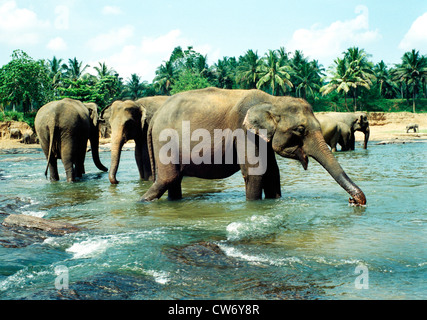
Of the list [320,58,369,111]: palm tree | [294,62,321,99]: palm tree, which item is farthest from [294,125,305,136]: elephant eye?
[294,62,321,99]: palm tree

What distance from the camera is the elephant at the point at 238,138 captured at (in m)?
6.75

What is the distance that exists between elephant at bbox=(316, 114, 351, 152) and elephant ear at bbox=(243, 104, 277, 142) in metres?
14.5

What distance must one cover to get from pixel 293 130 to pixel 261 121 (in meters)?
0.50

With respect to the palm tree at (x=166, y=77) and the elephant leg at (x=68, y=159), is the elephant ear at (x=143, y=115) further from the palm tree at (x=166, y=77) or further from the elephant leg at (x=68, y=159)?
the palm tree at (x=166, y=77)

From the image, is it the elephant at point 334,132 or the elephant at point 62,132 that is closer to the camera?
the elephant at point 62,132

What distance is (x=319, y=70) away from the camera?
6366 cm

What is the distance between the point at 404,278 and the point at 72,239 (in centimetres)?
350

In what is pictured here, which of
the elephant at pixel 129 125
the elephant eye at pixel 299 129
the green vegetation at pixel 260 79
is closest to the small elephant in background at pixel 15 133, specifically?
the green vegetation at pixel 260 79

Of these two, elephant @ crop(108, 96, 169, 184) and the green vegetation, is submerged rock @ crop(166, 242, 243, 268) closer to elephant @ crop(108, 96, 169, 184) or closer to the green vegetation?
elephant @ crop(108, 96, 169, 184)

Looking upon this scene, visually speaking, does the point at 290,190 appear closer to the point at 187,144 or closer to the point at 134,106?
the point at 187,144

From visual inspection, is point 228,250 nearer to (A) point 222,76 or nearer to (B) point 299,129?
(B) point 299,129

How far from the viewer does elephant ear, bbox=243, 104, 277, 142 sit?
264 inches

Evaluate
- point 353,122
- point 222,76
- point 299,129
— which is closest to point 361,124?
point 353,122

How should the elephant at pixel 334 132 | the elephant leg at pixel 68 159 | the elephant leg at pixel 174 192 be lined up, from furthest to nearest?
1. the elephant at pixel 334 132
2. the elephant leg at pixel 68 159
3. the elephant leg at pixel 174 192
